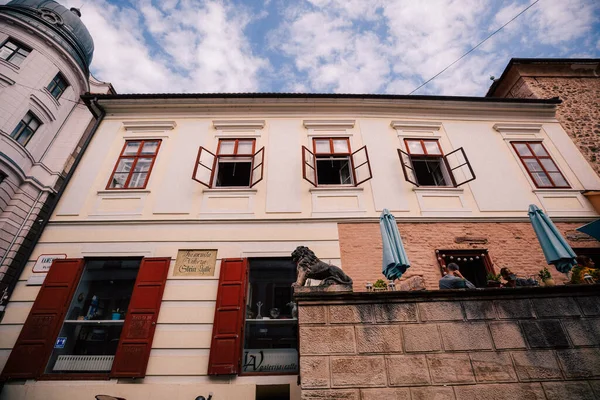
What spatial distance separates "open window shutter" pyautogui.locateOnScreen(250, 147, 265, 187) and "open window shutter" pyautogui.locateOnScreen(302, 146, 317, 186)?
47.3 inches

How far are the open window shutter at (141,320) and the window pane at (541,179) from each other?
10.5 m

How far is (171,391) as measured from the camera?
5289mm

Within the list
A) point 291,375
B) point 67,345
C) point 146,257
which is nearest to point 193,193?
point 146,257

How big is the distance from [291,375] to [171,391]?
2.27 meters

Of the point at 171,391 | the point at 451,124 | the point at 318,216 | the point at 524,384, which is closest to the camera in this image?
the point at 524,384

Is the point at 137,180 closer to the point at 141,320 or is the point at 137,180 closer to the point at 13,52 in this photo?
the point at 141,320

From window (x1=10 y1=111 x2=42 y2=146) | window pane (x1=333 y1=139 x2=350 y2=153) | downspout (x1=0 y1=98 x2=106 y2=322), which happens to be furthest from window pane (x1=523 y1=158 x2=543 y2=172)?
window (x1=10 y1=111 x2=42 y2=146)

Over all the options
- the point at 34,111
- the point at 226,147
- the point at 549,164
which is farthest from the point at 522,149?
the point at 34,111

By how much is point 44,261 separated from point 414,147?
10.5 m

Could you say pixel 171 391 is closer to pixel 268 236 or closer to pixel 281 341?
pixel 281 341

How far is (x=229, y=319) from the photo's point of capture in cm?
589

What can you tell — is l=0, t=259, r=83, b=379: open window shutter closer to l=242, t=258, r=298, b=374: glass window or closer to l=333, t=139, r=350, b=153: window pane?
l=242, t=258, r=298, b=374: glass window

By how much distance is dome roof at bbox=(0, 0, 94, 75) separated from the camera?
13.2 meters

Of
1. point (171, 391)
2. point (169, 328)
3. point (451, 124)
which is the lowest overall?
point (171, 391)
